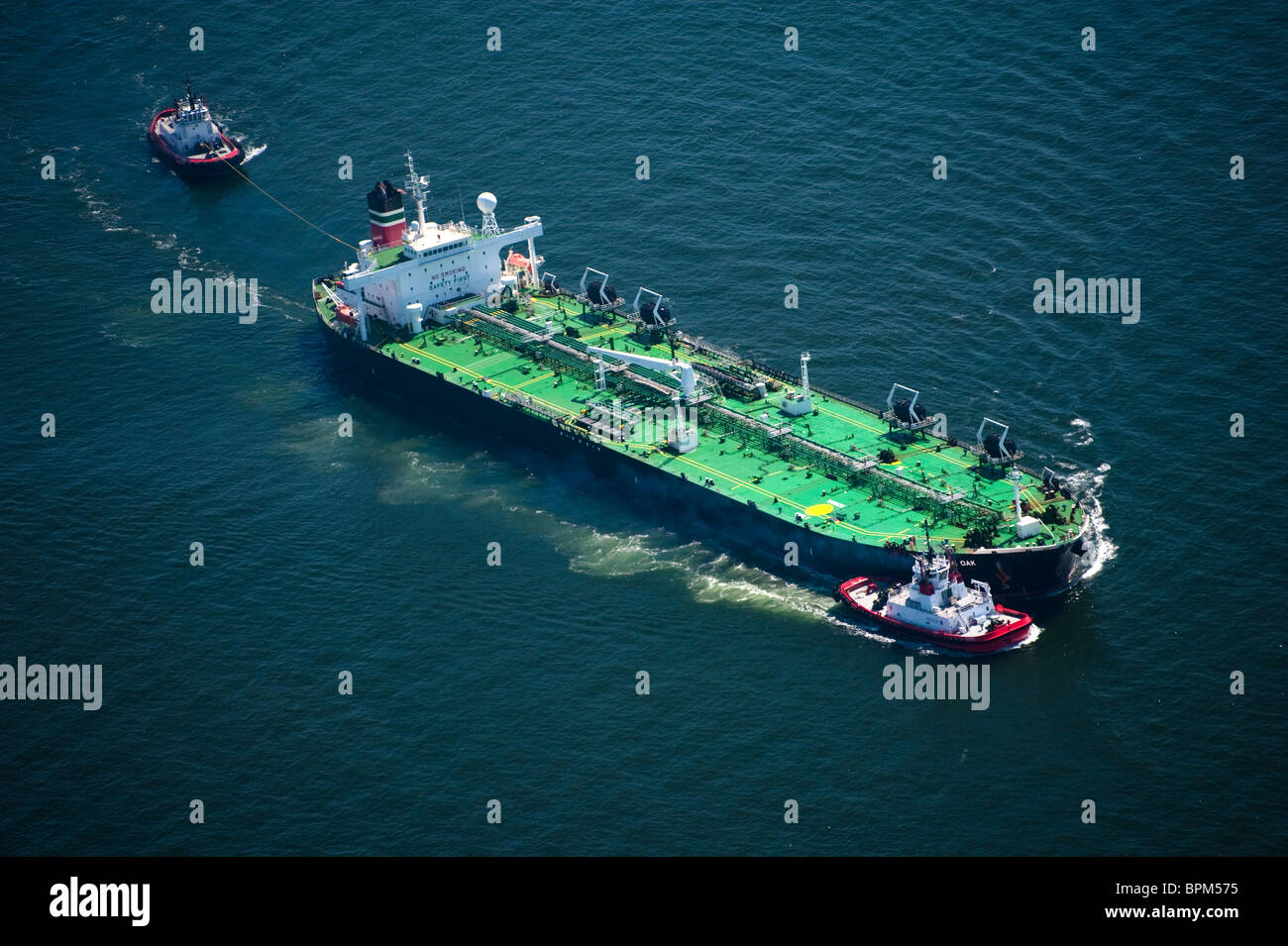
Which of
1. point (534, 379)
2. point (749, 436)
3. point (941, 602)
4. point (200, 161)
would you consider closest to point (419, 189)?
point (534, 379)

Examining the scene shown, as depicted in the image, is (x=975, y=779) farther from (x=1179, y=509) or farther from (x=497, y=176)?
(x=497, y=176)

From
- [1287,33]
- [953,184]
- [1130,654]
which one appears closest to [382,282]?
[953,184]

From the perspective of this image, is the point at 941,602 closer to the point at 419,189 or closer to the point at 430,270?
the point at 430,270

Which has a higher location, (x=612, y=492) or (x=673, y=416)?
(x=673, y=416)

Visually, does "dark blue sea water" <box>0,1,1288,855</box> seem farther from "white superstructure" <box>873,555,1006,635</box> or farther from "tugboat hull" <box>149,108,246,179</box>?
"white superstructure" <box>873,555,1006,635</box>

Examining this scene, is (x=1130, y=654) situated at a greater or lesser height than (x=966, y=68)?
lesser
